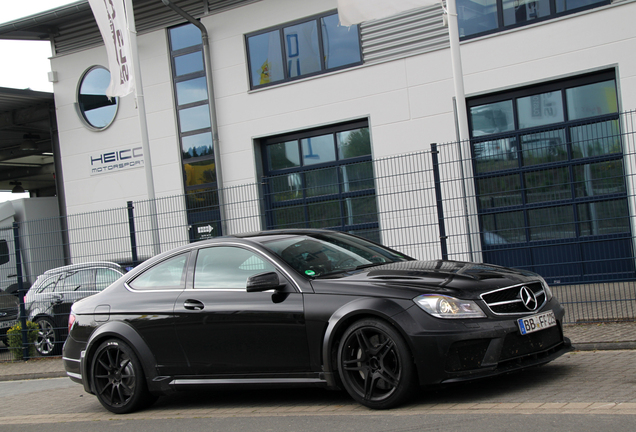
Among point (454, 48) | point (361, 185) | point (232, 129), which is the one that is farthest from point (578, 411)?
point (232, 129)

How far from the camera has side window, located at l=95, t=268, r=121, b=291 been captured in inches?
458

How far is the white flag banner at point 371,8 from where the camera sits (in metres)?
9.84

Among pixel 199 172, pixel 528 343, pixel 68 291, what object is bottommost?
pixel 528 343

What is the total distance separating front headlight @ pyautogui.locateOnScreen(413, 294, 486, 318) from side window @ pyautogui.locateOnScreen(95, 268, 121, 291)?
768cm

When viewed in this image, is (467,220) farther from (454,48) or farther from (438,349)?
(438,349)

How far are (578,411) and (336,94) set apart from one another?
11198 mm

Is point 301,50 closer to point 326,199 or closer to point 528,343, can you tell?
point 326,199

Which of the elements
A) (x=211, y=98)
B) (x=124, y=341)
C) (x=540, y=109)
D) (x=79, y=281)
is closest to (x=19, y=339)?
(x=79, y=281)

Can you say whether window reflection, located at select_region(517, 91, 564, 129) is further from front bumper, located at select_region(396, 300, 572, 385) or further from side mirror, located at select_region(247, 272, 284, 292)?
side mirror, located at select_region(247, 272, 284, 292)

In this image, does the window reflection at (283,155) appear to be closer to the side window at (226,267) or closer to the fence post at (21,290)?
the fence post at (21,290)

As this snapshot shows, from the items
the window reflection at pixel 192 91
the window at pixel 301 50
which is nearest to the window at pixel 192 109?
the window reflection at pixel 192 91

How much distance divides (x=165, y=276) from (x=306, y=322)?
1.73 m

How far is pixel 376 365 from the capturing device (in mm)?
5230

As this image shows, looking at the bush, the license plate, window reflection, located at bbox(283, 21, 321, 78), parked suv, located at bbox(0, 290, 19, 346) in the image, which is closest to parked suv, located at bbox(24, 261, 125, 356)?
the bush
